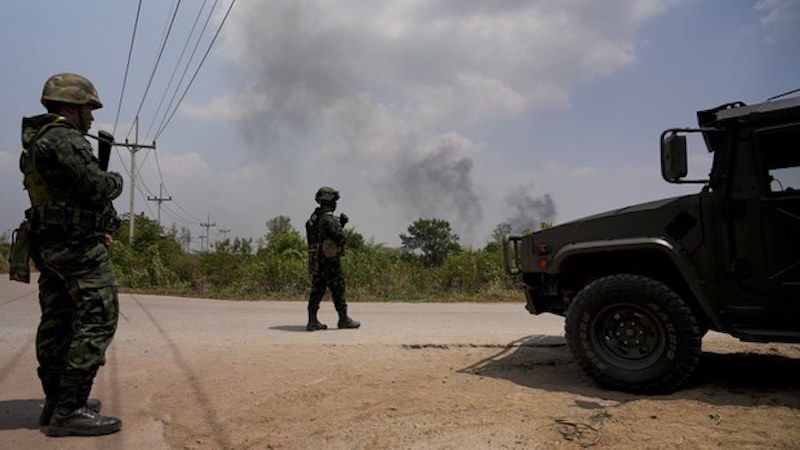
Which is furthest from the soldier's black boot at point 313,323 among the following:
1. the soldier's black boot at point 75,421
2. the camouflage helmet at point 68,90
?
the camouflage helmet at point 68,90

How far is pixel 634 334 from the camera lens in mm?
4254

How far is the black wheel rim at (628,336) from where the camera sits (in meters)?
4.13

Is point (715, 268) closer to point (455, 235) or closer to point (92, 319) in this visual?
point (92, 319)

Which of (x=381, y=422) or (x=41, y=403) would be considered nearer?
(x=381, y=422)

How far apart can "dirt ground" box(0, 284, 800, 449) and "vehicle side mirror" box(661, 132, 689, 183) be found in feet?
5.00

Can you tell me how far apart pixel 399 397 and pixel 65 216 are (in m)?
2.41

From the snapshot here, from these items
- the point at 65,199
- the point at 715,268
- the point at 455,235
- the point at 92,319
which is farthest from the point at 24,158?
the point at 455,235

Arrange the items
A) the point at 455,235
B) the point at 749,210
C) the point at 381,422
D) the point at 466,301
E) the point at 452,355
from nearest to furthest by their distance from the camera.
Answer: the point at 381,422 → the point at 749,210 → the point at 452,355 → the point at 466,301 → the point at 455,235

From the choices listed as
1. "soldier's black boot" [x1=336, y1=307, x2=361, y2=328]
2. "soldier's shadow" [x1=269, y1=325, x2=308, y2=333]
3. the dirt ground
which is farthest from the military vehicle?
"soldier's shadow" [x1=269, y1=325, x2=308, y2=333]

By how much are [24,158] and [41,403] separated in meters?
1.82

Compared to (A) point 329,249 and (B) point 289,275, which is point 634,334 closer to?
(A) point 329,249

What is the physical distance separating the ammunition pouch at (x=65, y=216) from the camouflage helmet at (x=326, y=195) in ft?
14.4

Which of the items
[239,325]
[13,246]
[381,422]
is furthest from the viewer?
[239,325]

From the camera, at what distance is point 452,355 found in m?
5.73
